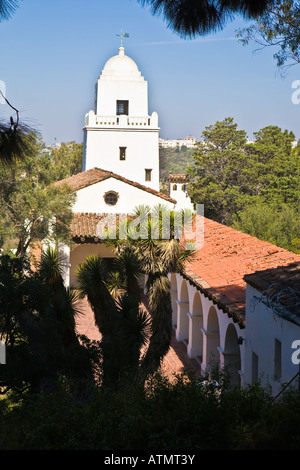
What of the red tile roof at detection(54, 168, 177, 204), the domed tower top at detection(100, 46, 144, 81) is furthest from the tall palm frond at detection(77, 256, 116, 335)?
the domed tower top at detection(100, 46, 144, 81)

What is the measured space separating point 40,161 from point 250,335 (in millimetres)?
18461

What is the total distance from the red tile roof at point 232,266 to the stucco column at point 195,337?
1.75 metres

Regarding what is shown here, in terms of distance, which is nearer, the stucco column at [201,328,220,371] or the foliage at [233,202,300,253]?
the stucco column at [201,328,220,371]

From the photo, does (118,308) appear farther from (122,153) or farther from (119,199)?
(122,153)

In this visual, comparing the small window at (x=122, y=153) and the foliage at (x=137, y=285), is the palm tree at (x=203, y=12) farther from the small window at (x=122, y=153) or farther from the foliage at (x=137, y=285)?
the small window at (x=122, y=153)

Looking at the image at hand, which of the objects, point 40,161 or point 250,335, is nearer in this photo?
point 250,335

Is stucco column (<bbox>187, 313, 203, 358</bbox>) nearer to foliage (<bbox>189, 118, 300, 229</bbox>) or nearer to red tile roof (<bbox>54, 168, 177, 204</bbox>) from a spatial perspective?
red tile roof (<bbox>54, 168, 177, 204</bbox>)

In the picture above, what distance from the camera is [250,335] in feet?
41.8

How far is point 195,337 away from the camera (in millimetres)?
20750

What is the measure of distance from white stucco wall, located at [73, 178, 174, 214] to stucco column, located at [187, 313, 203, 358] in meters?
10.4

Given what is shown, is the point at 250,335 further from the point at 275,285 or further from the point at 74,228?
the point at 74,228

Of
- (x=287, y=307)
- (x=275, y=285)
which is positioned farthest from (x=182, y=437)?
(x=275, y=285)

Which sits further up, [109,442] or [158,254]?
[158,254]

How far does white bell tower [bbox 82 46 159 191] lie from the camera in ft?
112
